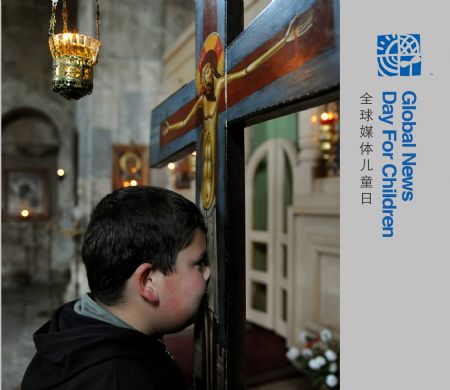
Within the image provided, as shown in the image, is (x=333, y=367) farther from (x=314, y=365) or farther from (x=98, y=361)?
(x=98, y=361)

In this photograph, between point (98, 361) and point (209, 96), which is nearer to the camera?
point (98, 361)

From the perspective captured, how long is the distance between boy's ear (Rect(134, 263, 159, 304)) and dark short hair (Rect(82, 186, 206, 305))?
0.07ft

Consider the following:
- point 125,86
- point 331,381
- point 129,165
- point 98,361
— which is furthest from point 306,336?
point 125,86

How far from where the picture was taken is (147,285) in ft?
3.50

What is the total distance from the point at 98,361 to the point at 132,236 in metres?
0.27

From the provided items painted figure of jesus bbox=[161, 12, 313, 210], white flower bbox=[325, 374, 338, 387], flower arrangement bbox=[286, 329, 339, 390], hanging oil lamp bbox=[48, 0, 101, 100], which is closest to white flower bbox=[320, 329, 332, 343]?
flower arrangement bbox=[286, 329, 339, 390]

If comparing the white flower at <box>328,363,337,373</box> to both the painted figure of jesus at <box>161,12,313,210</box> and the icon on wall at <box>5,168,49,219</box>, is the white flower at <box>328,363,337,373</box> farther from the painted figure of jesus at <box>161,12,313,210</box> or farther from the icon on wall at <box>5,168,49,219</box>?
the icon on wall at <box>5,168,49,219</box>

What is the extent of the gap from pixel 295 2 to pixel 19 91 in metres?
8.73

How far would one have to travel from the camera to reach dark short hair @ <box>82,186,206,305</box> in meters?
1.05

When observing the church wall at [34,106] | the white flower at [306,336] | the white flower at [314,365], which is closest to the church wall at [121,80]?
the church wall at [34,106]

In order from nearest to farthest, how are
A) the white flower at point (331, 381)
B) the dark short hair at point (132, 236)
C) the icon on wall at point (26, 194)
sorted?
the dark short hair at point (132, 236)
the white flower at point (331, 381)
the icon on wall at point (26, 194)

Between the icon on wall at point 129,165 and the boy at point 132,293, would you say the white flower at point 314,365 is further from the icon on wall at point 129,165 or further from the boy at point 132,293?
the icon on wall at point 129,165

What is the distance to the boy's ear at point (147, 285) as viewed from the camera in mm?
1055

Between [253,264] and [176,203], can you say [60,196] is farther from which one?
[176,203]
